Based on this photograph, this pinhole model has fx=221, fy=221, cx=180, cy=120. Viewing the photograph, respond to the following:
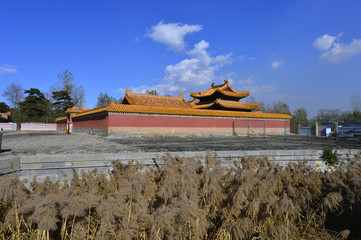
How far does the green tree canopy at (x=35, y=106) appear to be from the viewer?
126 feet

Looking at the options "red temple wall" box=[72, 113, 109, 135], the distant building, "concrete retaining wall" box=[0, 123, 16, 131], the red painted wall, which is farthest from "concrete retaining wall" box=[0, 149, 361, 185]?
the distant building

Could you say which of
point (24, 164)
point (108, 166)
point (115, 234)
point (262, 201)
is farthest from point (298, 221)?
point (24, 164)

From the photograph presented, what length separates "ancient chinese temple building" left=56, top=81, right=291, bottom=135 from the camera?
16031 millimetres

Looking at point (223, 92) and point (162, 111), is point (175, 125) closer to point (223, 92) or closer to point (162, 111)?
point (162, 111)

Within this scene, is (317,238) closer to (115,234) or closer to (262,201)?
(262,201)

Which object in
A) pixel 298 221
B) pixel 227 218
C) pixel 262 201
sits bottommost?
pixel 298 221

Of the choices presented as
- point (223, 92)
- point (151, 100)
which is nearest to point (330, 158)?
point (151, 100)

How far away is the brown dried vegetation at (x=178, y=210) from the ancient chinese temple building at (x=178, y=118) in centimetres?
1272

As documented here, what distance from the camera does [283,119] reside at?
2370 centimetres

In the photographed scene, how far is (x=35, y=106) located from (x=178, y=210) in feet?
146

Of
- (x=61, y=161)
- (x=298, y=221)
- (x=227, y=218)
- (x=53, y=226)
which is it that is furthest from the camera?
(x=61, y=161)

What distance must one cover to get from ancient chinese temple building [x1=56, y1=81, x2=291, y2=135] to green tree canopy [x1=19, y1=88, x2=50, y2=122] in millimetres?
16901

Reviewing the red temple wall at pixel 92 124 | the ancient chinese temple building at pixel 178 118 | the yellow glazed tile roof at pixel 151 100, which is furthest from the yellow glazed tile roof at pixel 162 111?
the yellow glazed tile roof at pixel 151 100

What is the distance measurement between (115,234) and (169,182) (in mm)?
900
